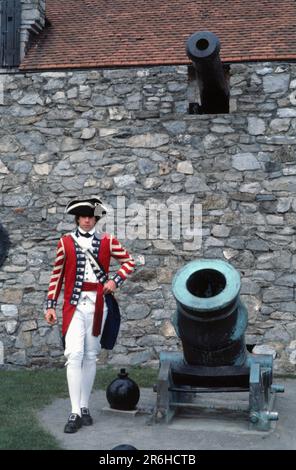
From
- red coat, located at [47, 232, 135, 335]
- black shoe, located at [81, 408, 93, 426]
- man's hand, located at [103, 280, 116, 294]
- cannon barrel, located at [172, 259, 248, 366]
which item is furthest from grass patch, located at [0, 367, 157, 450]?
cannon barrel, located at [172, 259, 248, 366]

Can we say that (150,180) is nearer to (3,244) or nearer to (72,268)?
(3,244)

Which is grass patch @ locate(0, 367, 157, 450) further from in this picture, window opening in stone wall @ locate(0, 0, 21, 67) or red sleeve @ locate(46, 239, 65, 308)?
window opening in stone wall @ locate(0, 0, 21, 67)

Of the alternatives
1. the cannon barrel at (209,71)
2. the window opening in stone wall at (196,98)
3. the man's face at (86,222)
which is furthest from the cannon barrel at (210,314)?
the window opening in stone wall at (196,98)

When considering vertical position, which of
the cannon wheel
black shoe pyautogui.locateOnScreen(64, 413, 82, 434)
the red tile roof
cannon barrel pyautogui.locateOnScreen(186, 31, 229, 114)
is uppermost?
the red tile roof

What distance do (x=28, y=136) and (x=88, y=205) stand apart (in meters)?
3.90

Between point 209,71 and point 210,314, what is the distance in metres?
3.73

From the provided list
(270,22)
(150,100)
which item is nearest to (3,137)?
(150,100)

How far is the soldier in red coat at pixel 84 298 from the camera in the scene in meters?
6.09

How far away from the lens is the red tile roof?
9977 millimetres

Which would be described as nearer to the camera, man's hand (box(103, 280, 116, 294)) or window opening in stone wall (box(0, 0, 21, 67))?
man's hand (box(103, 280, 116, 294))

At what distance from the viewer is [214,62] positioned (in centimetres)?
843

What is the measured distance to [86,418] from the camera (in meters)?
6.15
